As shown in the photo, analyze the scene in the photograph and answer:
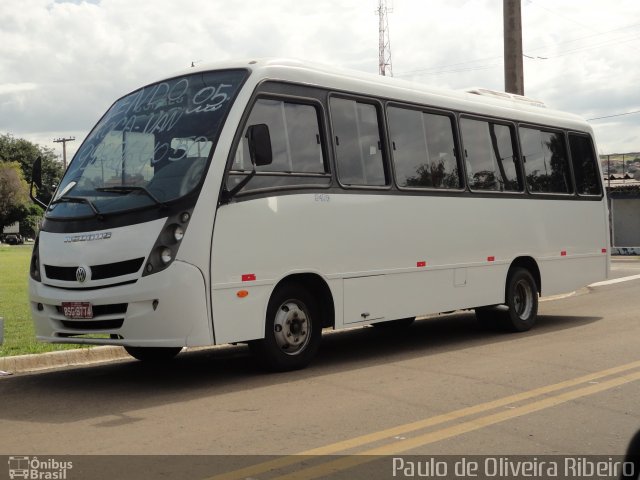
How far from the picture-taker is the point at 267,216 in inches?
335

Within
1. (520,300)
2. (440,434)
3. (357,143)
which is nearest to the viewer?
(440,434)

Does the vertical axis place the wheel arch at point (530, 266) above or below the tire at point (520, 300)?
above

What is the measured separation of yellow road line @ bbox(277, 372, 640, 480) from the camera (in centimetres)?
531

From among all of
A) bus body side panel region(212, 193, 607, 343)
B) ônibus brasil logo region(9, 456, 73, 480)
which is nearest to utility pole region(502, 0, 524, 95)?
bus body side panel region(212, 193, 607, 343)

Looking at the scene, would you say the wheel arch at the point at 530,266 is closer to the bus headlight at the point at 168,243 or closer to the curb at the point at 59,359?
the curb at the point at 59,359

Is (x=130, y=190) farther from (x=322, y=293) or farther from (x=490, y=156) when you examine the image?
(x=490, y=156)

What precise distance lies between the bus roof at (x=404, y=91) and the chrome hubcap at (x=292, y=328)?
2.26 metres

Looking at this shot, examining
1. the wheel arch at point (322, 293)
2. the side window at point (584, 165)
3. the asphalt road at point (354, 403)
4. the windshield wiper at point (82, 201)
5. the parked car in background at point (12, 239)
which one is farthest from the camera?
the parked car in background at point (12, 239)

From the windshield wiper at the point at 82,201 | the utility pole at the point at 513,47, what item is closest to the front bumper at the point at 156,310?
the windshield wiper at the point at 82,201

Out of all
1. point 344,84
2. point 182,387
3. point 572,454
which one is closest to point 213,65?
point 344,84

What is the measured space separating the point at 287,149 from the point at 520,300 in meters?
5.19

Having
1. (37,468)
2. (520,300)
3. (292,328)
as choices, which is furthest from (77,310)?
(520,300)

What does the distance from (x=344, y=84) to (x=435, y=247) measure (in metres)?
2.39

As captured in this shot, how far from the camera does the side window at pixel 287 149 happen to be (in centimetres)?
836
